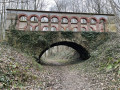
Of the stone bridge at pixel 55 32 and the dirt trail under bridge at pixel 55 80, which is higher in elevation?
the stone bridge at pixel 55 32

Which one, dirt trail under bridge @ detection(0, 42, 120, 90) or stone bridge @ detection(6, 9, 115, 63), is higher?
stone bridge @ detection(6, 9, 115, 63)

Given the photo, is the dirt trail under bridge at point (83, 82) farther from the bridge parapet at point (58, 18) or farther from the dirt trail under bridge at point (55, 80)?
the bridge parapet at point (58, 18)

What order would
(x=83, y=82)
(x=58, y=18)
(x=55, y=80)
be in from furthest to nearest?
(x=58, y=18)
(x=55, y=80)
(x=83, y=82)

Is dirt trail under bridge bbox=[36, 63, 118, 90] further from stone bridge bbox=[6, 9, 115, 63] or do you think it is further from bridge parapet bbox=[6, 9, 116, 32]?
bridge parapet bbox=[6, 9, 116, 32]

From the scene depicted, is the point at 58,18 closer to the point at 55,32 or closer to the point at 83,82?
the point at 55,32

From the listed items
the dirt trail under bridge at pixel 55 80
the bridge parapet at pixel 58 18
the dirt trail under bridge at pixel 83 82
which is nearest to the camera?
the dirt trail under bridge at pixel 55 80

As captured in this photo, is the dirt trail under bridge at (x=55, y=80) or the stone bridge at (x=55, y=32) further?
the stone bridge at (x=55, y=32)

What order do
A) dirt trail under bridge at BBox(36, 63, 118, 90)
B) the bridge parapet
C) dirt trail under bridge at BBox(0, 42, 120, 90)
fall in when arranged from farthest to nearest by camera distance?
the bridge parapet
dirt trail under bridge at BBox(36, 63, 118, 90)
dirt trail under bridge at BBox(0, 42, 120, 90)

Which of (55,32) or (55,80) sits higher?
(55,32)

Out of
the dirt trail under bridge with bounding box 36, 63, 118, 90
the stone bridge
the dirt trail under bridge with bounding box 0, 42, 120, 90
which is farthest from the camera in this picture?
the stone bridge

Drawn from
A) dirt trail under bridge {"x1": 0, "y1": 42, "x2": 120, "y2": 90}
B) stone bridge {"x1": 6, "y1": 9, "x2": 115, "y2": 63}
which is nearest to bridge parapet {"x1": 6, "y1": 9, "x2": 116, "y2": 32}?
stone bridge {"x1": 6, "y1": 9, "x2": 115, "y2": 63}

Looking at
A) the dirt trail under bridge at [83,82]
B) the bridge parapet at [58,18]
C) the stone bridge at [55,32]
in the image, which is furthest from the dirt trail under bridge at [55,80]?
the bridge parapet at [58,18]

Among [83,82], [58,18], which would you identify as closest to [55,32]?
[58,18]

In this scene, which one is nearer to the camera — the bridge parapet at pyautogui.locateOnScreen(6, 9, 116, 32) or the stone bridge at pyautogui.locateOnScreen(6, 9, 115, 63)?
the stone bridge at pyautogui.locateOnScreen(6, 9, 115, 63)
